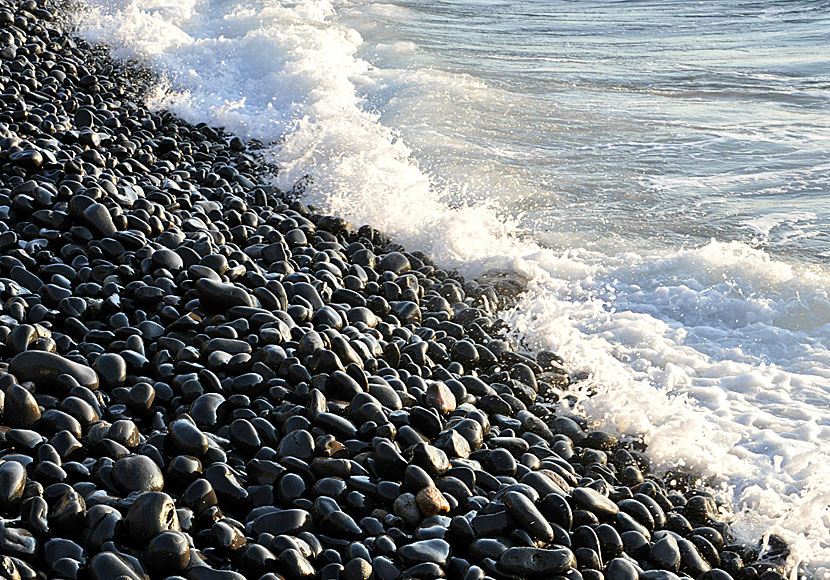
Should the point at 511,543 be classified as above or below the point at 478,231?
below

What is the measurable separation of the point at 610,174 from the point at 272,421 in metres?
5.95

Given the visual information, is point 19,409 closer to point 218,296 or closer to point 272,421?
point 272,421

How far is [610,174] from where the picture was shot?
8.41 m

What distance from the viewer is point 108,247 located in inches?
180

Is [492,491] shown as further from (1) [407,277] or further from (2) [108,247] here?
(2) [108,247]

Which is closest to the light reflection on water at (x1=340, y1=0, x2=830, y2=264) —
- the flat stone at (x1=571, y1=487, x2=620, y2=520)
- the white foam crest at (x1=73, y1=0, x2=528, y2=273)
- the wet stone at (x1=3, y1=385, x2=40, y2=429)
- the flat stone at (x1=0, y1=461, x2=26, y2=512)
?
the white foam crest at (x1=73, y1=0, x2=528, y2=273)

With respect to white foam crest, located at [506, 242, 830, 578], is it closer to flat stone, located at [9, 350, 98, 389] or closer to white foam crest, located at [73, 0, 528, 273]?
white foam crest, located at [73, 0, 528, 273]

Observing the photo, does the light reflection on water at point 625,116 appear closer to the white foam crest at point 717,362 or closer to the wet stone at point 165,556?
the white foam crest at point 717,362

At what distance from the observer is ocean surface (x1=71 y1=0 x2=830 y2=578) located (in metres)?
4.59

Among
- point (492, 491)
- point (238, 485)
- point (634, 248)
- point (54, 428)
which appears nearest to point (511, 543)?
point (492, 491)

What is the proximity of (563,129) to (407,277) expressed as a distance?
5.11 m

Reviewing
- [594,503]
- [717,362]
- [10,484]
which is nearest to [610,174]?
[717,362]

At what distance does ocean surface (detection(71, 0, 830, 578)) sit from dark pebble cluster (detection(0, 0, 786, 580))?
1.43ft

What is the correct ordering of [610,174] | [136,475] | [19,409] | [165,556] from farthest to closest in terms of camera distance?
[610,174]
[19,409]
[136,475]
[165,556]
